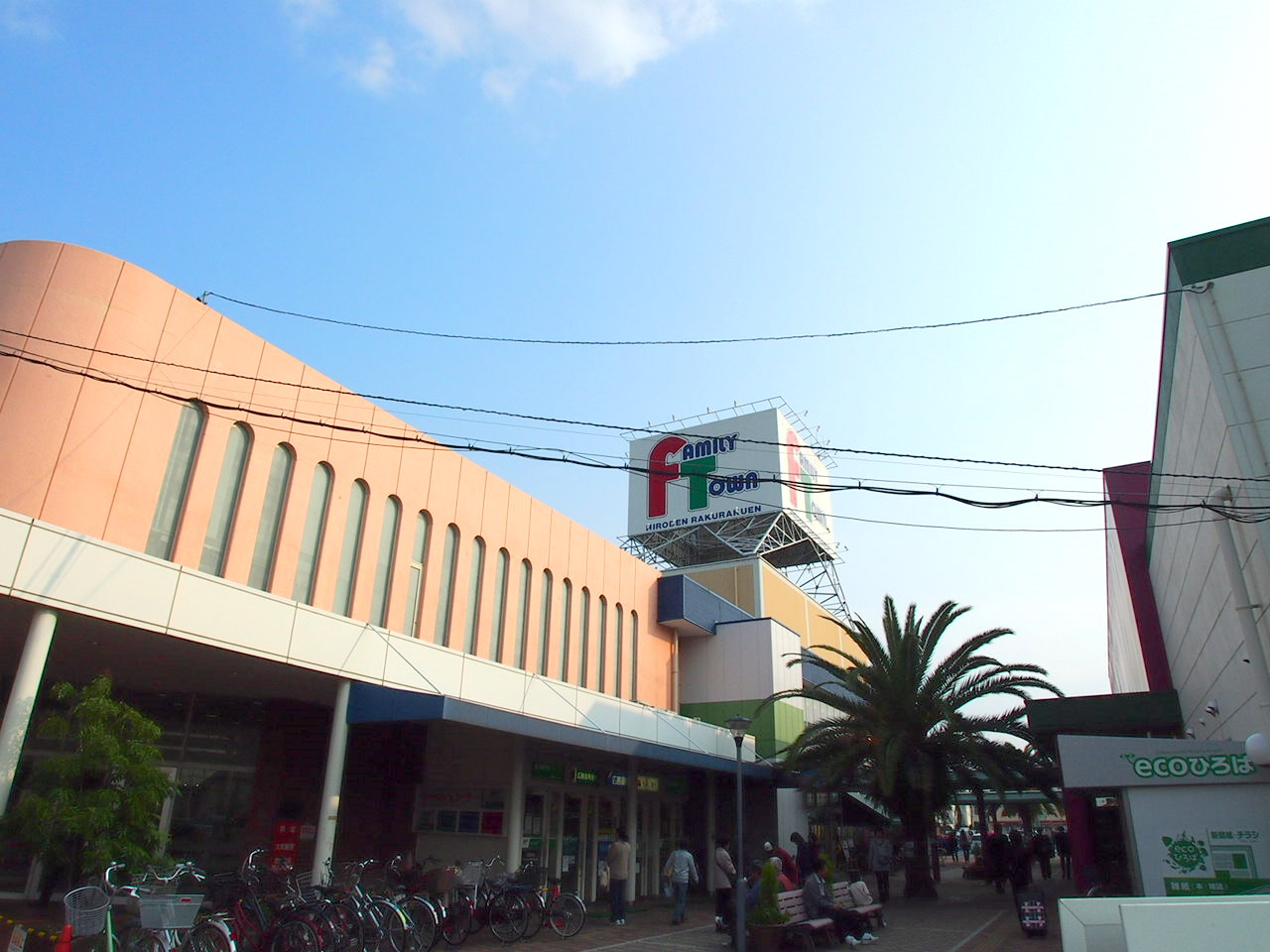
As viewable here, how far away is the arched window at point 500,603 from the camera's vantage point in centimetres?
2033

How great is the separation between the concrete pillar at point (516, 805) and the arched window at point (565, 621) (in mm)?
5087

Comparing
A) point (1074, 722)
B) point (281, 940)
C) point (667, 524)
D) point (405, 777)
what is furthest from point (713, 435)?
point (281, 940)

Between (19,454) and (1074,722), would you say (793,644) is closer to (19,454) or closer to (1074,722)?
(1074,722)

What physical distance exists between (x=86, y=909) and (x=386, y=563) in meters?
9.76

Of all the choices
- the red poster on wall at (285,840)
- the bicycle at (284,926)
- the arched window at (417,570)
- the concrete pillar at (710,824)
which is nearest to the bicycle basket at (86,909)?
the bicycle at (284,926)

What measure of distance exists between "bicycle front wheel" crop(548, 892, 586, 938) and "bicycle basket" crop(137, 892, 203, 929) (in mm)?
6934

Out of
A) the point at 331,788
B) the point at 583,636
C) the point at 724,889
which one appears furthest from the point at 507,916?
the point at 583,636

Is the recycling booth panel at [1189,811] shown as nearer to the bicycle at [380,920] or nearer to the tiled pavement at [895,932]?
the tiled pavement at [895,932]

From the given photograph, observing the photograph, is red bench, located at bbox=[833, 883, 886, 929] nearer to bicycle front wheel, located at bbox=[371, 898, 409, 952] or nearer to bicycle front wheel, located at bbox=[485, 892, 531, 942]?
bicycle front wheel, located at bbox=[485, 892, 531, 942]

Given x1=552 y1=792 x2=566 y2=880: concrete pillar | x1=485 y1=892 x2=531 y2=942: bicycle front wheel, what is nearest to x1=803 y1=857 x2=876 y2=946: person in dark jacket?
x1=485 y1=892 x2=531 y2=942: bicycle front wheel

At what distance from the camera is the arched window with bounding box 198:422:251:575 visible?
1402cm

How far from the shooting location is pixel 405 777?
19203 mm

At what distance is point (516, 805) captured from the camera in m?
17.4

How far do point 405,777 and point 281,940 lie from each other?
9.68 m
